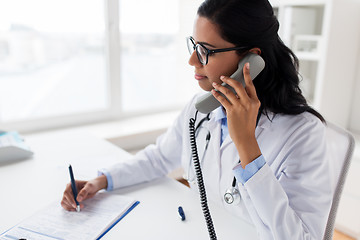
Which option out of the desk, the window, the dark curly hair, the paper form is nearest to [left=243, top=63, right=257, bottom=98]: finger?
the dark curly hair

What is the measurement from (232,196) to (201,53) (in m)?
0.44

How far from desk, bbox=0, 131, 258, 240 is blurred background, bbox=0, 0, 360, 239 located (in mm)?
675

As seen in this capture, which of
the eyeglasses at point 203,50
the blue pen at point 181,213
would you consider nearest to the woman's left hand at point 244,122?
the eyeglasses at point 203,50

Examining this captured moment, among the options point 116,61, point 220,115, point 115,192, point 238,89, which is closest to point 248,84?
point 238,89

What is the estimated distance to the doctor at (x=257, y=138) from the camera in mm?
837

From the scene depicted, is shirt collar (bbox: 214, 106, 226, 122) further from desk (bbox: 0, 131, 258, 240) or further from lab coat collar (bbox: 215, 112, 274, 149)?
desk (bbox: 0, 131, 258, 240)

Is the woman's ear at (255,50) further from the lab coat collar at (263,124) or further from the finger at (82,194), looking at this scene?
the finger at (82,194)

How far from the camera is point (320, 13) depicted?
2.40 m

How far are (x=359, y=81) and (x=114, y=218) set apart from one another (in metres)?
2.06

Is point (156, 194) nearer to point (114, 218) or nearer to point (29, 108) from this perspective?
point (114, 218)

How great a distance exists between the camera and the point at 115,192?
114 cm

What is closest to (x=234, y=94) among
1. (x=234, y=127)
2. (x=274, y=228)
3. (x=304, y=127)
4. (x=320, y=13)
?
(x=234, y=127)

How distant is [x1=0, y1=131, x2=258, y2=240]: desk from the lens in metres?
0.92

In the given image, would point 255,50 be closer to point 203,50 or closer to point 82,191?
point 203,50
